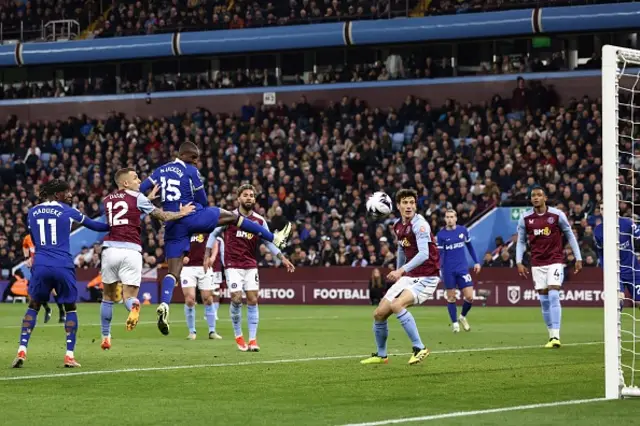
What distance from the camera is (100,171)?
47.2 metres

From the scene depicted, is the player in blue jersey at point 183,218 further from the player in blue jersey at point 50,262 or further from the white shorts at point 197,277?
the white shorts at point 197,277

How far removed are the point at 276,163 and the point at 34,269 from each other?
97.1 feet

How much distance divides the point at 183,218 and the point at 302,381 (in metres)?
3.97

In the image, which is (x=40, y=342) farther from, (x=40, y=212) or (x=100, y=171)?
(x=100, y=171)

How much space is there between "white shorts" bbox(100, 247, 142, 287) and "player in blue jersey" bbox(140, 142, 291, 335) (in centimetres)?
105

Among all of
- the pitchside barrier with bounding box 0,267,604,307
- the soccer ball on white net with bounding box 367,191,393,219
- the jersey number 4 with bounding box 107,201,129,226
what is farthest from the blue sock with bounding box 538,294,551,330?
the pitchside barrier with bounding box 0,267,604,307

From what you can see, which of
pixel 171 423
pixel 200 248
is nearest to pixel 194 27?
pixel 200 248

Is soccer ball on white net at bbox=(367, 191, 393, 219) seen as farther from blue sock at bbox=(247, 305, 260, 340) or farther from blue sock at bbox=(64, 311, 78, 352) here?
blue sock at bbox=(64, 311, 78, 352)

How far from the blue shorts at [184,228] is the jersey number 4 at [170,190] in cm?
41

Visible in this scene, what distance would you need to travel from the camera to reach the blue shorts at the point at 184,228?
53.3ft

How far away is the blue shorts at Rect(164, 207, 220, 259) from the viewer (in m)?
16.2

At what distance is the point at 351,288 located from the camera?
124 ft

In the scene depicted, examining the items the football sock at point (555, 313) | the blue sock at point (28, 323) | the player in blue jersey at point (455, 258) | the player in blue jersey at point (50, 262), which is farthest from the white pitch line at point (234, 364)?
the player in blue jersey at point (455, 258)

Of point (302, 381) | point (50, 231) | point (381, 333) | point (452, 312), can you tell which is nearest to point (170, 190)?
point (50, 231)
